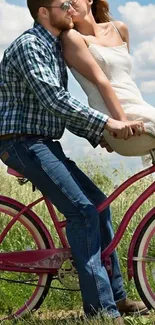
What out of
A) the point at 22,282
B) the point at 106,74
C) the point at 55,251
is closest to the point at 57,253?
the point at 55,251

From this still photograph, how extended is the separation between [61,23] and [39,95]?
0.47 metres

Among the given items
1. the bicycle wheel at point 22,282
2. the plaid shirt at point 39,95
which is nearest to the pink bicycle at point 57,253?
the bicycle wheel at point 22,282

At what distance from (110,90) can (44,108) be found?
1.32 ft

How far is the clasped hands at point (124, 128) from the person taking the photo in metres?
4.79

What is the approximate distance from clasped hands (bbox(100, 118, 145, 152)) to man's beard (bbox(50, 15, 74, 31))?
617 millimetres

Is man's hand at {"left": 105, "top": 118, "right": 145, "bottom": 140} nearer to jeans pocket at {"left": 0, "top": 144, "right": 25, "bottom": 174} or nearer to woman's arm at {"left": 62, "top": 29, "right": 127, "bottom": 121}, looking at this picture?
A: woman's arm at {"left": 62, "top": 29, "right": 127, "bottom": 121}

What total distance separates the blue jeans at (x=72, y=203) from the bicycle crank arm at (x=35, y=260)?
26 centimetres

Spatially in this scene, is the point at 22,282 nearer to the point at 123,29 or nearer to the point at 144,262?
the point at 144,262

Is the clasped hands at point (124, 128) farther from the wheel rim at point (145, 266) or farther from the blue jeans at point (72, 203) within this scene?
the wheel rim at point (145, 266)

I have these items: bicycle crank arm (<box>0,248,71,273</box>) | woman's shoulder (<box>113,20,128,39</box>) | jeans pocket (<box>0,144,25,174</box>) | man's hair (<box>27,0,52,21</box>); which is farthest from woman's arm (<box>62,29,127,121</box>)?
bicycle crank arm (<box>0,248,71,273</box>)

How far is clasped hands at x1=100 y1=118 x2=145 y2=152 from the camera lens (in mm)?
4789

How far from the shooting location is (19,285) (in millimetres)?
6359

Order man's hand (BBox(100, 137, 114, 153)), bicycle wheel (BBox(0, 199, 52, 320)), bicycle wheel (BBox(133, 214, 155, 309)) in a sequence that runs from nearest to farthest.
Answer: man's hand (BBox(100, 137, 114, 153))
bicycle wheel (BBox(133, 214, 155, 309))
bicycle wheel (BBox(0, 199, 52, 320))

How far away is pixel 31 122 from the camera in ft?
16.2
